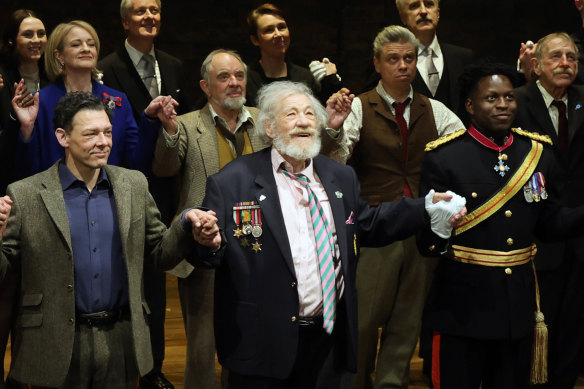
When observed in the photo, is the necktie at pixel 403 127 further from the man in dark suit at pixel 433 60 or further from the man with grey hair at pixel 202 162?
the man with grey hair at pixel 202 162

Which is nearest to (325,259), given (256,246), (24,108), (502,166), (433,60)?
(256,246)

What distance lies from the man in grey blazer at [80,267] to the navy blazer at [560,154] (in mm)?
1981

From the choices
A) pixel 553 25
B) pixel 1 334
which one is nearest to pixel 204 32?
pixel 553 25

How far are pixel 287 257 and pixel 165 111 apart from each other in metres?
1.16

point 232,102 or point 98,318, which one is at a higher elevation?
point 232,102

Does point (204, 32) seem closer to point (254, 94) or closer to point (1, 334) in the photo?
point (254, 94)

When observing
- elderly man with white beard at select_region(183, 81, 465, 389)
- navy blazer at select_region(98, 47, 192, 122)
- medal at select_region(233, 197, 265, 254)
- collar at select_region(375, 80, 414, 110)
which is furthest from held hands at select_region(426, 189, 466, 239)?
navy blazer at select_region(98, 47, 192, 122)

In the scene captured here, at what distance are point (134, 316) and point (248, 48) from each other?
5.13m

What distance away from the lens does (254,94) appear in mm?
4969

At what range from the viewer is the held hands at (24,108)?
13.0ft

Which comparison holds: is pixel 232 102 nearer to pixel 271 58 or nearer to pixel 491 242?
pixel 271 58

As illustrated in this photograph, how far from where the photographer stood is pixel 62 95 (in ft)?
13.8

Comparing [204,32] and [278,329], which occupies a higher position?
[204,32]

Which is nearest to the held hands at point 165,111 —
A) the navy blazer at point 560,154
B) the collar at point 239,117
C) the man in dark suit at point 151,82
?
the collar at point 239,117
